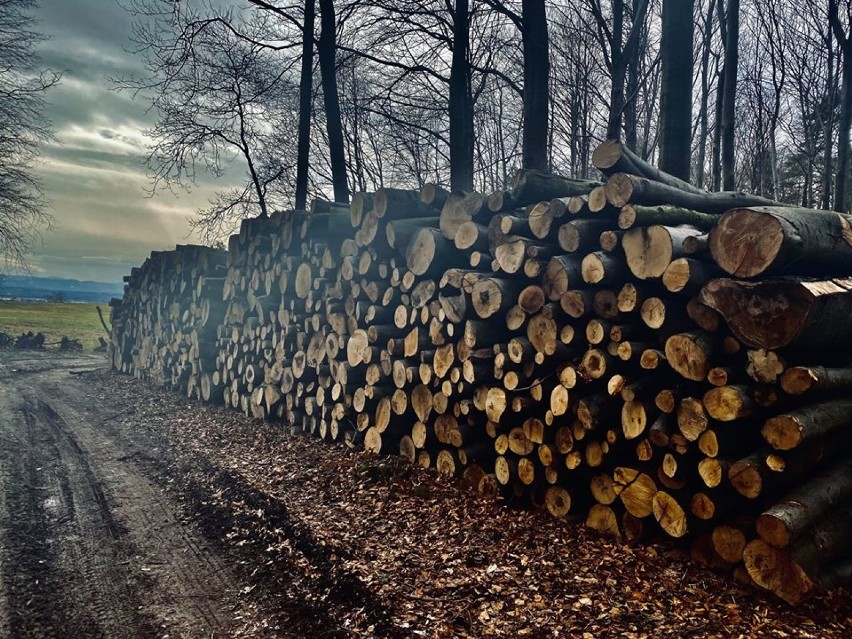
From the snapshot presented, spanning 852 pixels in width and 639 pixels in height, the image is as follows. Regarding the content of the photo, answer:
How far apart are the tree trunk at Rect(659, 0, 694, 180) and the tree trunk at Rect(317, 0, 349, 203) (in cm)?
703

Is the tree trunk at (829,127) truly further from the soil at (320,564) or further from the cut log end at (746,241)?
the soil at (320,564)

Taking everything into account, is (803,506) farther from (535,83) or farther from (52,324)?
(52,324)

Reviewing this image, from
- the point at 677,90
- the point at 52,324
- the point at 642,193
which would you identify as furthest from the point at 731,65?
the point at 52,324

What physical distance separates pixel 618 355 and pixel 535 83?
636 centimetres

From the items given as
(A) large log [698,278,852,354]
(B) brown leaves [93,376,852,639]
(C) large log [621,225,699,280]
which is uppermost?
(C) large log [621,225,699,280]

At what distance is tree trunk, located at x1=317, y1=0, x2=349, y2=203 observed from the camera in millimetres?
12320

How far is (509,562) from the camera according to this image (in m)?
4.36

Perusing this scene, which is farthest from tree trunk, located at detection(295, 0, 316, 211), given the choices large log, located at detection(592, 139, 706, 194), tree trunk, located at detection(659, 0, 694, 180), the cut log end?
the cut log end

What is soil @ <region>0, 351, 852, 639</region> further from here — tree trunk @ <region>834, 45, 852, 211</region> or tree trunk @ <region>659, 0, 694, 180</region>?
tree trunk @ <region>834, 45, 852, 211</region>

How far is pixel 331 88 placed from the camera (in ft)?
40.3

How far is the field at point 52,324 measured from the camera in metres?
25.8

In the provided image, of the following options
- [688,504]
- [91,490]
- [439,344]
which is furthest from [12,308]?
[688,504]

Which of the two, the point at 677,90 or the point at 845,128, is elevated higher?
the point at 845,128

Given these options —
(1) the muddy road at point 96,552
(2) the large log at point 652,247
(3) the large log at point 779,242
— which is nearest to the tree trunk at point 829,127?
(3) the large log at point 779,242
